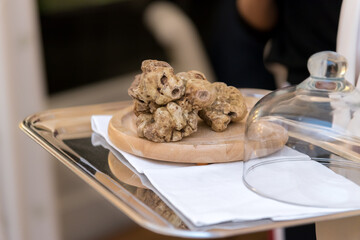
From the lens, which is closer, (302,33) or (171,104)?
(171,104)

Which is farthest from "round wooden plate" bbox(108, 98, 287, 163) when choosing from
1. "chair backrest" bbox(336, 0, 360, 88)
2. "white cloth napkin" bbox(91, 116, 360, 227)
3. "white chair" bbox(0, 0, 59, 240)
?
"white chair" bbox(0, 0, 59, 240)

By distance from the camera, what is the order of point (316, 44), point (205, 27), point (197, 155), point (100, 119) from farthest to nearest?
point (205, 27) < point (316, 44) < point (100, 119) < point (197, 155)

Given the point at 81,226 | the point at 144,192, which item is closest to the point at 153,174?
the point at 144,192

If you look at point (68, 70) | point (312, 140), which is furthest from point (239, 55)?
point (312, 140)

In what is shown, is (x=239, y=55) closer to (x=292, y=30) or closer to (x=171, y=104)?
(x=292, y=30)

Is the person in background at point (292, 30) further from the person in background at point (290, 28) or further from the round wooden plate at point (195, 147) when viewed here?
the round wooden plate at point (195, 147)

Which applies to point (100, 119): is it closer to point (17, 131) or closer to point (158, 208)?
point (158, 208)

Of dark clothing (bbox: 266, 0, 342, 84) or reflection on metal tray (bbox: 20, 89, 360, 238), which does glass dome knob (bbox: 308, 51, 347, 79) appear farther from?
dark clothing (bbox: 266, 0, 342, 84)
